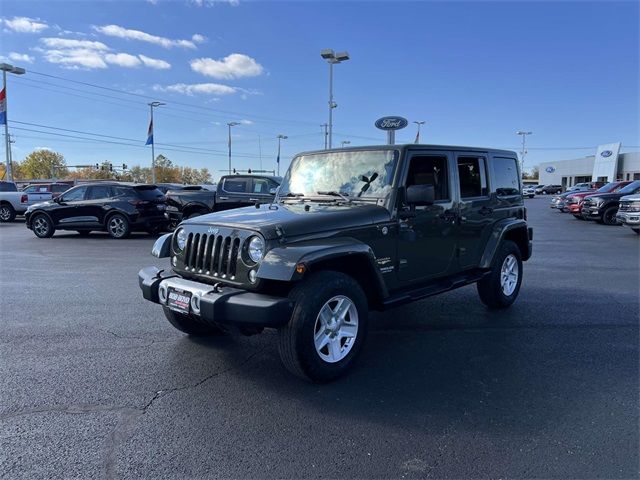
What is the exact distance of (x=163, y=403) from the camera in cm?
344

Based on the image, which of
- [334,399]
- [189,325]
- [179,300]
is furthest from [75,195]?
[334,399]

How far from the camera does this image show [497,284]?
580 centimetres

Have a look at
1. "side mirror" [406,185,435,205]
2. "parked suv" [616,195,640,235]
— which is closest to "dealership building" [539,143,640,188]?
"parked suv" [616,195,640,235]

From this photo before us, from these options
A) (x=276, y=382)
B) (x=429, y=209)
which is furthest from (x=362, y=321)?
(x=429, y=209)

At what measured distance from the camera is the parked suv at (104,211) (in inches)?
542

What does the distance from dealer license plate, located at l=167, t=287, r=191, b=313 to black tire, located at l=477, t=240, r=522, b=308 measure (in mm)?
3631

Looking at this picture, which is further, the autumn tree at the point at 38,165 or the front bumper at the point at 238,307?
the autumn tree at the point at 38,165

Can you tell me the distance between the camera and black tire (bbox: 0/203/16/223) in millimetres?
20438

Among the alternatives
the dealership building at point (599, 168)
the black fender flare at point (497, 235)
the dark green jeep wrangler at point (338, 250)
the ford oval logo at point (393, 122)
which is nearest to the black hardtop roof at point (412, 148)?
the dark green jeep wrangler at point (338, 250)

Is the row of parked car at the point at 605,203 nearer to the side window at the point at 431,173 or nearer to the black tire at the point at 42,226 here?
the side window at the point at 431,173

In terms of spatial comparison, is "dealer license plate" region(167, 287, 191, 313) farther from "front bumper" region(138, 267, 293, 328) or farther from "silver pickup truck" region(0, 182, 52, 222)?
"silver pickup truck" region(0, 182, 52, 222)

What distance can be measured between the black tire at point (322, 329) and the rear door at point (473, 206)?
195 centimetres

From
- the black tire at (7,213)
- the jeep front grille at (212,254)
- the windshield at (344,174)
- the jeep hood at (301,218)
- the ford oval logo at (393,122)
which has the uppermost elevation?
the ford oval logo at (393,122)

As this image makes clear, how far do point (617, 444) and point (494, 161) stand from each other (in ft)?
12.4
